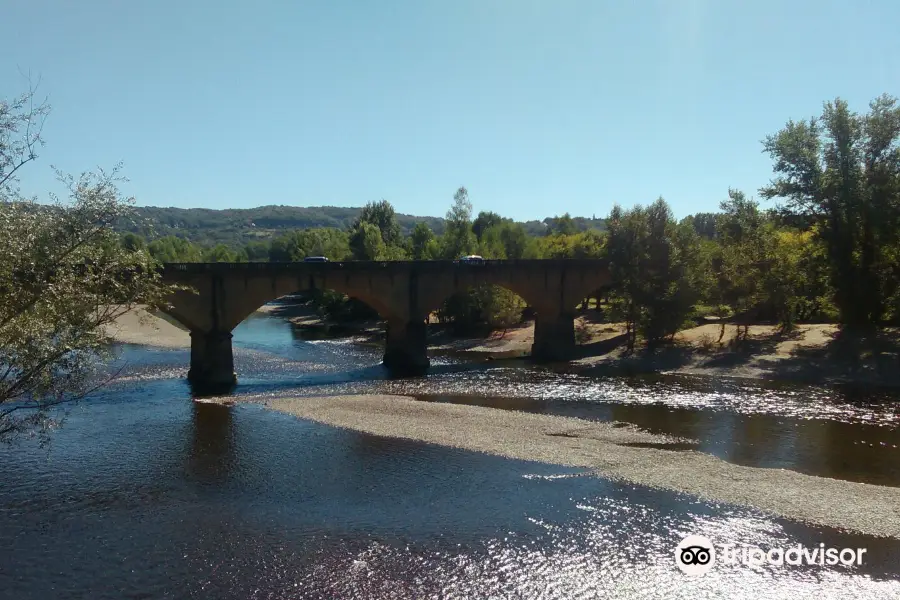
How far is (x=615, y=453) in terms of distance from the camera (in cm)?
2978

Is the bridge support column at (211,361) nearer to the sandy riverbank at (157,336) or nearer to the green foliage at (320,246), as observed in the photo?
the sandy riverbank at (157,336)

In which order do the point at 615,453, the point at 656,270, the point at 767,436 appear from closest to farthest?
1. the point at 615,453
2. the point at 767,436
3. the point at 656,270

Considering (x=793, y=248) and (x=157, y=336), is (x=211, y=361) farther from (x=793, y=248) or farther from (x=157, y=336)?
(x=793, y=248)

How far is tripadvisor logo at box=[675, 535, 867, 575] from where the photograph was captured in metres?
19.1

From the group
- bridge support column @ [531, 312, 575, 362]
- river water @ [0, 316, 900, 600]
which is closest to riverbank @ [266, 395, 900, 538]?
river water @ [0, 316, 900, 600]

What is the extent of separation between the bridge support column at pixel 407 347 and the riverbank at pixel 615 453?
11742mm

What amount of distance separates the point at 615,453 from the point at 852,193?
33666mm

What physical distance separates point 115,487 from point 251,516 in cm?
688

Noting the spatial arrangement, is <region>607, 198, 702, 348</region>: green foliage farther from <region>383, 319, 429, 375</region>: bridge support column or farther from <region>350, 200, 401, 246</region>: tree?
<region>350, 200, 401, 246</region>: tree

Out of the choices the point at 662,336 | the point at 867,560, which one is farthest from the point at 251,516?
the point at 662,336

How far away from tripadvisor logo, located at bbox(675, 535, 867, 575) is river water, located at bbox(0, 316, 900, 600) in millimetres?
317

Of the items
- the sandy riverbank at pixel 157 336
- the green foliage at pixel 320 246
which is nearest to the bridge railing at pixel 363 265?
the sandy riverbank at pixel 157 336

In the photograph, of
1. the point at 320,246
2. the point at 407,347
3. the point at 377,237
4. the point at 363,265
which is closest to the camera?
the point at 363,265

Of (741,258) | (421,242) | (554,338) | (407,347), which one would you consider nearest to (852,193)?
(741,258)
